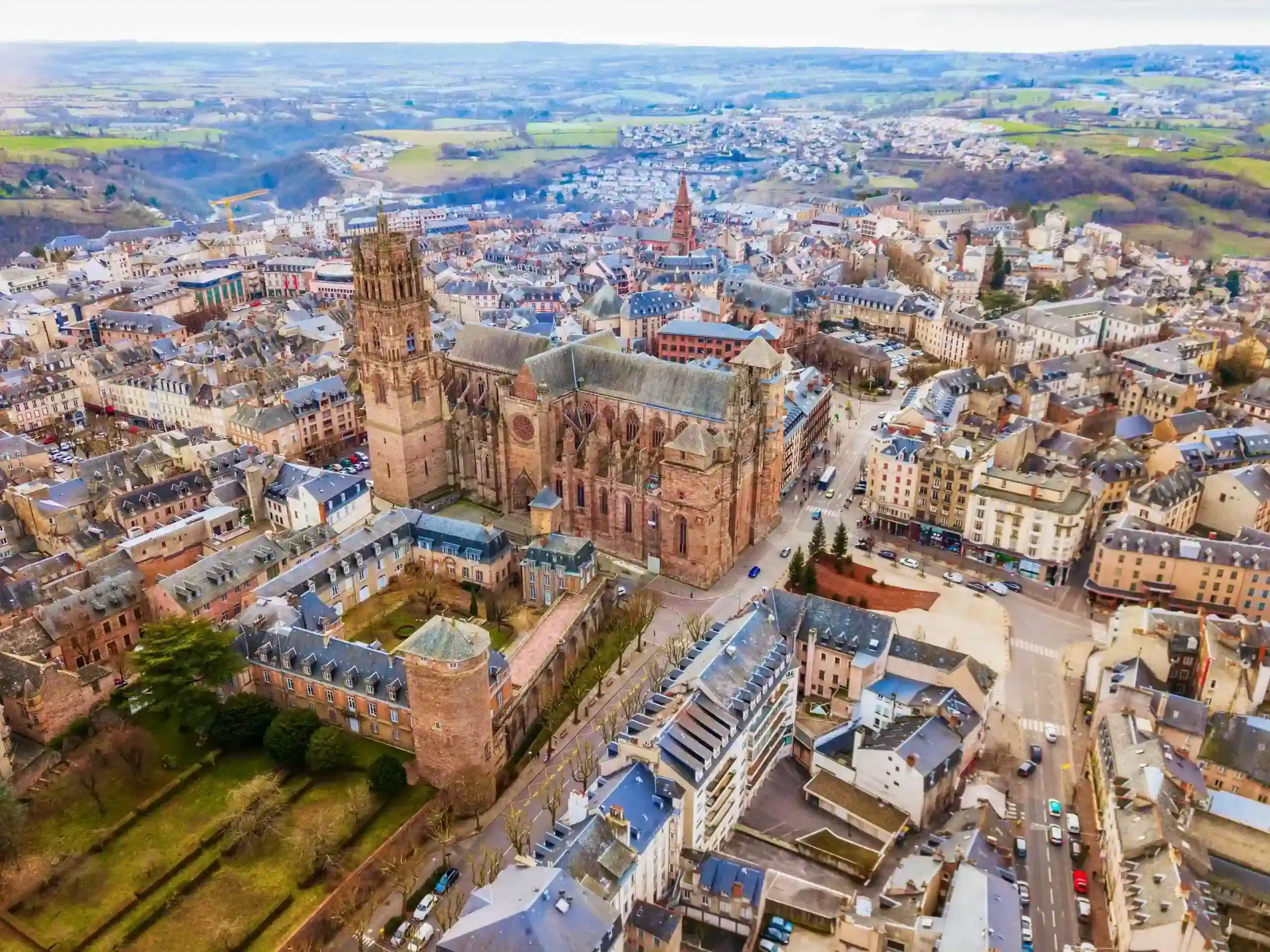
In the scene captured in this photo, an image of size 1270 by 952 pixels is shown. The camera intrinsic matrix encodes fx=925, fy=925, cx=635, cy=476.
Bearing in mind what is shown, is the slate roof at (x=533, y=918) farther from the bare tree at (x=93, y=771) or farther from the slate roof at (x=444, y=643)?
the bare tree at (x=93, y=771)

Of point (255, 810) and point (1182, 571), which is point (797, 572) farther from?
point (255, 810)

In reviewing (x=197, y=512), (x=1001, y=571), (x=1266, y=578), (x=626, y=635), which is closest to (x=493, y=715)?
(x=626, y=635)

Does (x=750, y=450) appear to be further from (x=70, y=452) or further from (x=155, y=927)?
(x=70, y=452)

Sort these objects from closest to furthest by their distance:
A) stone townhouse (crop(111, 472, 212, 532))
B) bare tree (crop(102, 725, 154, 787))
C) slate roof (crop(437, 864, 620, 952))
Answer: slate roof (crop(437, 864, 620, 952)), bare tree (crop(102, 725, 154, 787)), stone townhouse (crop(111, 472, 212, 532))

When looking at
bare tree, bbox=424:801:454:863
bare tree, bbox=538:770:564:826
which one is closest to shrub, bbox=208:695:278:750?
bare tree, bbox=424:801:454:863

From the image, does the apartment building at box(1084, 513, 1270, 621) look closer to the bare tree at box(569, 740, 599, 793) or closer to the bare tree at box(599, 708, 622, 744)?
the bare tree at box(599, 708, 622, 744)

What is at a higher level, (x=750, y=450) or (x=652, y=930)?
(x=750, y=450)
